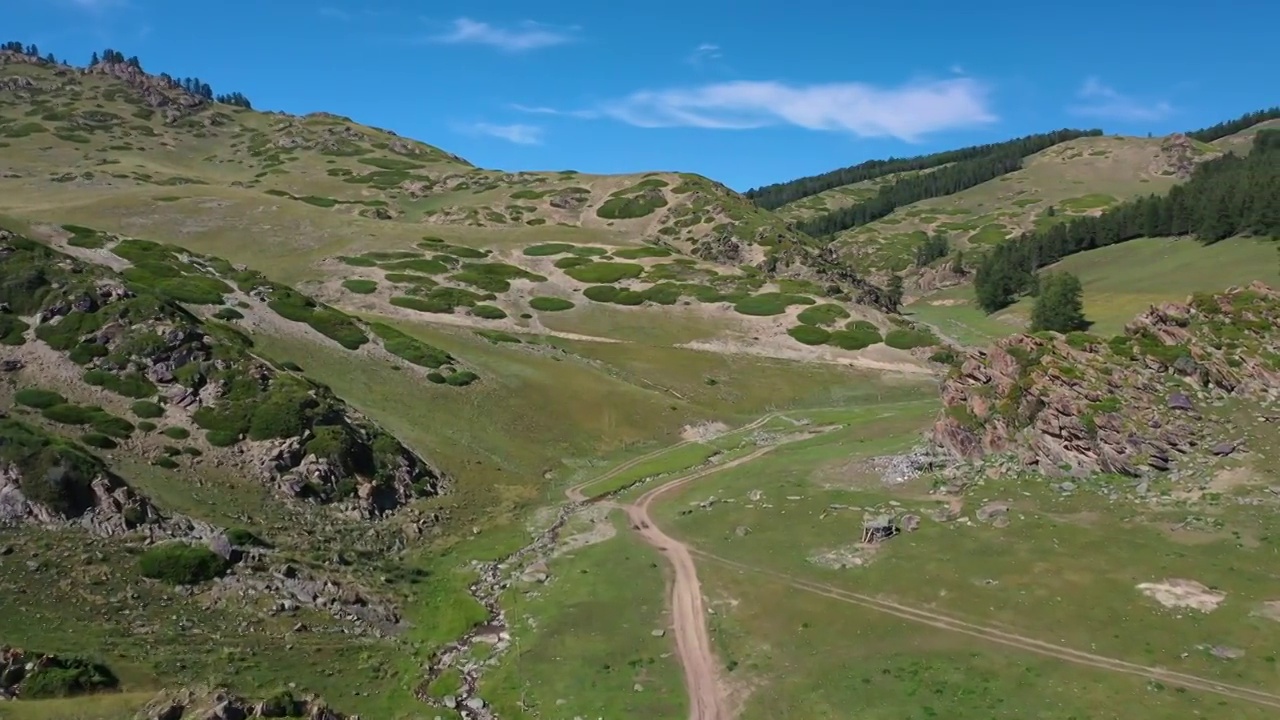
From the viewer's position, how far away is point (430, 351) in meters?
76.7

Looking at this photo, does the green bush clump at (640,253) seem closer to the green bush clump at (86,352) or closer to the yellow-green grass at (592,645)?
the green bush clump at (86,352)

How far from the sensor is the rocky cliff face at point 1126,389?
44.3m

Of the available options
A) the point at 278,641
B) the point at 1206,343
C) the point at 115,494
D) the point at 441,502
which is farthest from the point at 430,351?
the point at 1206,343

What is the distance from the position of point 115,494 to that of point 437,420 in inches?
1089

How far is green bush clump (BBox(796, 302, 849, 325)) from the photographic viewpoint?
346 ft

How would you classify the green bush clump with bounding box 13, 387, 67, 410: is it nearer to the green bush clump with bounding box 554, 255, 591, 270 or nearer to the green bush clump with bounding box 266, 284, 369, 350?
the green bush clump with bounding box 266, 284, 369, 350

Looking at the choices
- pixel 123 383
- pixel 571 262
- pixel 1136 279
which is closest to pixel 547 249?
pixel 571 262

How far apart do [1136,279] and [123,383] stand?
15599 cm

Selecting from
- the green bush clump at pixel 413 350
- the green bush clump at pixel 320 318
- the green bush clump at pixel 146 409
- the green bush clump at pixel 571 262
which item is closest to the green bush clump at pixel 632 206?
the green bush clump at pixel 571 262

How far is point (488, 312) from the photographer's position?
108m

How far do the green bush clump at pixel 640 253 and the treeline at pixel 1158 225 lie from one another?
214 feet

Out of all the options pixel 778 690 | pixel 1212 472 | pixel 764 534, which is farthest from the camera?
pixel 764 534

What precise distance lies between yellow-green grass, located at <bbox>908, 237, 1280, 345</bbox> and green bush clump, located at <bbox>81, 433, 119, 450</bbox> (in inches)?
4421

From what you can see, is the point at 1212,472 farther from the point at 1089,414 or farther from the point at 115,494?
the point at 115,494
